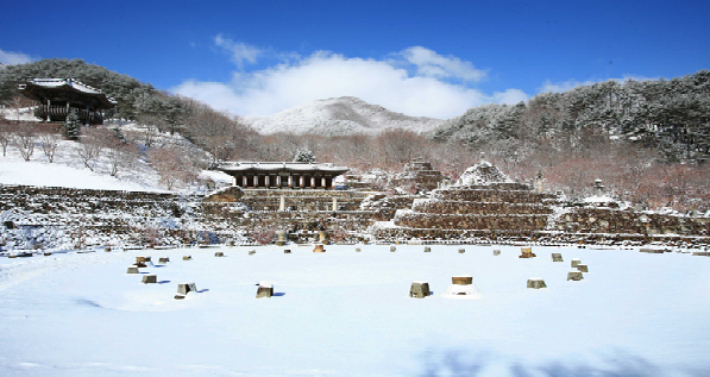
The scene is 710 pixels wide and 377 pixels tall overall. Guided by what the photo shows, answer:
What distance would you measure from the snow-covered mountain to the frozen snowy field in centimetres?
10498

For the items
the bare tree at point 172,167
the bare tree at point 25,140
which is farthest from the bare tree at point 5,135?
the bare tree at point 172,167

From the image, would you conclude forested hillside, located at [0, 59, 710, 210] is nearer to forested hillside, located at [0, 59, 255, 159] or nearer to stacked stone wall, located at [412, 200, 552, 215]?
forested hillside, located at [0, 59, 255, 159]

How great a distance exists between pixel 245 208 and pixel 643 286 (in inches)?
946

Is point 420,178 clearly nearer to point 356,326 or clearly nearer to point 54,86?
point 356,326

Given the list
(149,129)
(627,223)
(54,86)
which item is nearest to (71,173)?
(54,86)

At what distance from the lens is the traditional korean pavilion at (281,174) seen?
3975 centimetres

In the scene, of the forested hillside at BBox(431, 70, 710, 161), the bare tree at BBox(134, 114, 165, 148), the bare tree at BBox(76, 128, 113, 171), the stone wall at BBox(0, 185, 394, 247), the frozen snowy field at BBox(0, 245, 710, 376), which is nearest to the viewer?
the frozen snowy field at BBox(0, 245, 710, 376)

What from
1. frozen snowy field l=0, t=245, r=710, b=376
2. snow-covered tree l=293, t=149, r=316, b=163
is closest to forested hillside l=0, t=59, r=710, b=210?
snow-covered tree l=293, t=149, r=316, b=163

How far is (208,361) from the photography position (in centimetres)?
446

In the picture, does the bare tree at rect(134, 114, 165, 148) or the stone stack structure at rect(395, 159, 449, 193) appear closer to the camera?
the stone stack structure at rect(395, 159, 449, 193)

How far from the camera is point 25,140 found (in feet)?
116

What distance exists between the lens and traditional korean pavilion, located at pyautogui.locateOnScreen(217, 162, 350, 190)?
3975 cm

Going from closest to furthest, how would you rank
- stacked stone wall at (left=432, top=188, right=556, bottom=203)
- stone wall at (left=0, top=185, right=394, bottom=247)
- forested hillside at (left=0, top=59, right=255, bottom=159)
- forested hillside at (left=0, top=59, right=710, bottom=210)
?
stone wall at (left=0, top=185, right=394, bottom=247) → stacked stone wall at (left=432, top=188, right=556, bottom=203) → forested hillside at (left=0, top=59, right=710, bottom=210) → forested hillside at (left=0, top=59, right=255, bottom=159)

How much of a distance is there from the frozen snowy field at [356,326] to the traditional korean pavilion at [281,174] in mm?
28527
